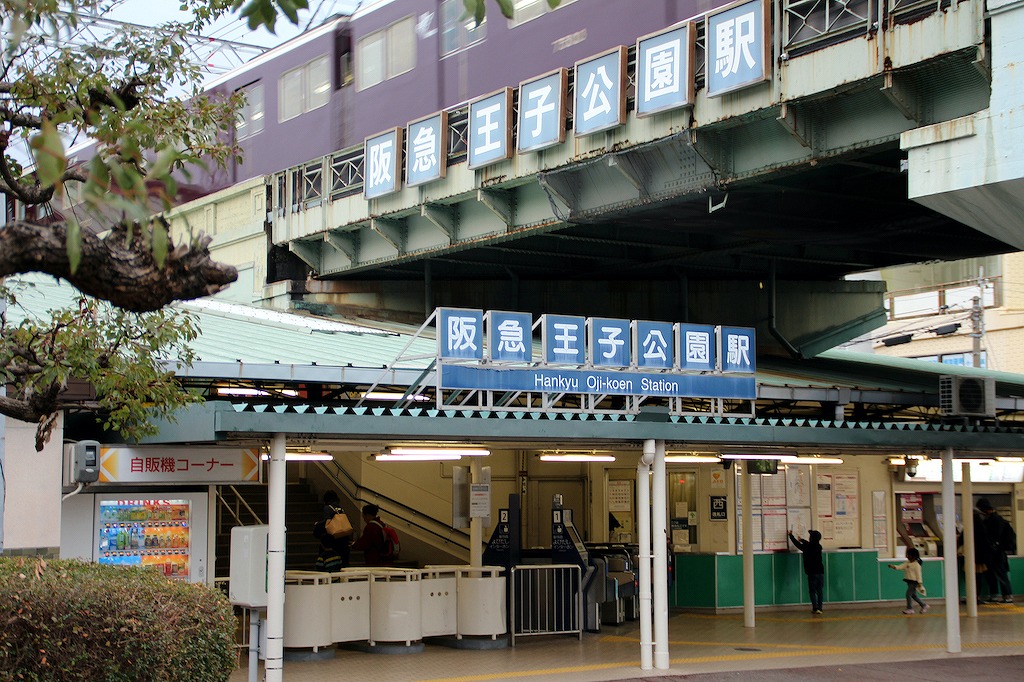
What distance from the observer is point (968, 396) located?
718 inches

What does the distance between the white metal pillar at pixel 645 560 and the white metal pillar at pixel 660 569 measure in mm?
100

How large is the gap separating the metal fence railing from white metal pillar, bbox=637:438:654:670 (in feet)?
8.06

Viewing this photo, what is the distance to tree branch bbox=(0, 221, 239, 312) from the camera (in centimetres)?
638

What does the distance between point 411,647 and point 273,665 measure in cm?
451

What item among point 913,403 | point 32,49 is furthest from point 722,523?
point 32,49

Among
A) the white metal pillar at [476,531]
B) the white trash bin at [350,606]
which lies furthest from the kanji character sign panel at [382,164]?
the white trash bin at [350,606]

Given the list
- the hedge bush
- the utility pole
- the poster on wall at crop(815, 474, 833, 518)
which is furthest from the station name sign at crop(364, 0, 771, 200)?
the utility pole

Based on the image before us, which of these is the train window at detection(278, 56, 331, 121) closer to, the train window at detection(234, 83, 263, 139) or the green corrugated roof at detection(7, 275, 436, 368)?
the train window at detection(234, 83, 263, 139)

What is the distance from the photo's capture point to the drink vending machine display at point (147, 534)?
13.8 meters

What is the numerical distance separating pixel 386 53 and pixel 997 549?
50.2 ft

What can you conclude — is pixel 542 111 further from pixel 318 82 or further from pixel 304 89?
pixel 304 89

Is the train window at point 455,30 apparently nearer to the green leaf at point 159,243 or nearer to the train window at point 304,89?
the train window at point 304,89

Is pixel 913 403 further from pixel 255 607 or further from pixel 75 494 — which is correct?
pixel 75 494

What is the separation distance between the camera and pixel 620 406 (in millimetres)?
17328
